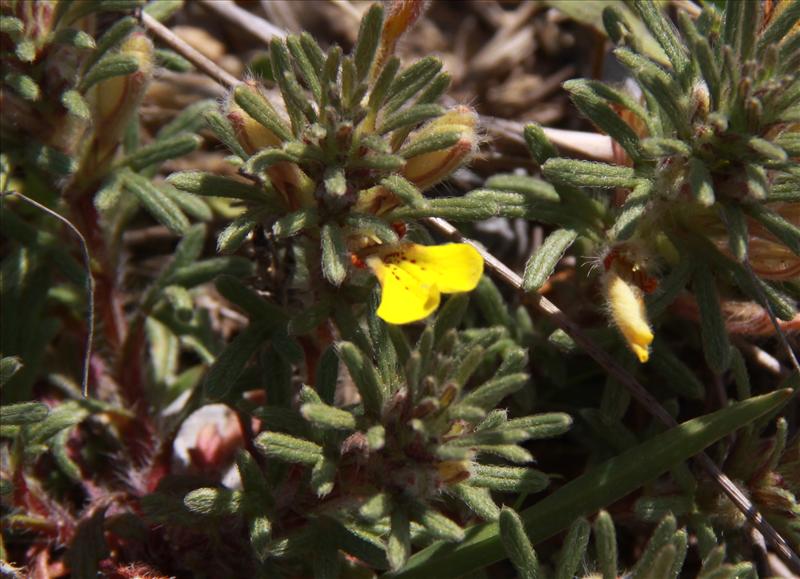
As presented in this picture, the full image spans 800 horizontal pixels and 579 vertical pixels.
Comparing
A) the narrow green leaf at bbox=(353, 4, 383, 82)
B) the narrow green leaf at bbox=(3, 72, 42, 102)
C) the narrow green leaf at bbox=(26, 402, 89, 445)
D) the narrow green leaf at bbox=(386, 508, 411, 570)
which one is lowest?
the narrow green leaf at bbox=(26, 402, 89, 445)

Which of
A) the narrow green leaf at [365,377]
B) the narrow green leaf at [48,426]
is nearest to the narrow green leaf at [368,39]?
the narrow green leaf at [365,377]

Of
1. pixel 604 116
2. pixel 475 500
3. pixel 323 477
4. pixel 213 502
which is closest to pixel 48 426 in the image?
pixel 213 502

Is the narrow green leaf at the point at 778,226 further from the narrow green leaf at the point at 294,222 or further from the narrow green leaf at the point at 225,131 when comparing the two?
the narrow green leaf at the point at 225,131

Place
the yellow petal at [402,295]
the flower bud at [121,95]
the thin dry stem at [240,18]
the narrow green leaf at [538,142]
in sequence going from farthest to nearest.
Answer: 1. the thin dry stem at [240,18]
2. the flower bud at [121,95]
3. the narrow green leaf at [538,142]
4. the yellow petal at [402,295]

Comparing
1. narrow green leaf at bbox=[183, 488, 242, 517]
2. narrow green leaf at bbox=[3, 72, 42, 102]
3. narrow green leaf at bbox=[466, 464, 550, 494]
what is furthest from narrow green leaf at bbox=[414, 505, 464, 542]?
narrow green leaf at bbox=[3, 72, 42, 102]

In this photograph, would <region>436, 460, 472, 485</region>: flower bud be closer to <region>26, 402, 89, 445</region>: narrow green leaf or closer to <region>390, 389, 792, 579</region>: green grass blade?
<region>390, 389, 792, 579</region>: green grass blade

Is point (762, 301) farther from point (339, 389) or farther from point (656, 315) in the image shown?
point (339, 389)

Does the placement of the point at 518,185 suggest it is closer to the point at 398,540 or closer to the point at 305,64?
the point at 305,64
